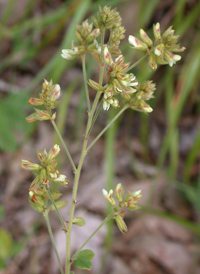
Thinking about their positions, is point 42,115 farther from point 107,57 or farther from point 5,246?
point 5,246

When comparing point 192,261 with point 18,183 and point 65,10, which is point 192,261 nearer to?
point 18,183

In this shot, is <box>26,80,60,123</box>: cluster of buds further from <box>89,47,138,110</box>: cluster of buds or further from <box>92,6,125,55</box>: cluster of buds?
<box>92,6,125,55</box>: cluster of buds

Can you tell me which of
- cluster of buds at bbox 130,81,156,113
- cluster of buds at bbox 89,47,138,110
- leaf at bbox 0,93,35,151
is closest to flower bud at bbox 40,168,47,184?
cluster of buds at bbox 89,47,138,110

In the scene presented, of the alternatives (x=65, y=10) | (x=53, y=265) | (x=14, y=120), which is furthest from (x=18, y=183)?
(x=65, y=10)

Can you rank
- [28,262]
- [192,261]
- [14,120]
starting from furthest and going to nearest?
[14,120] < [28,262] < [192,261]

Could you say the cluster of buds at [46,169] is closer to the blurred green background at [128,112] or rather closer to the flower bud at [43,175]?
the flower bud at [43,175]

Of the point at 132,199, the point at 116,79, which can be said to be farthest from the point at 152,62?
the point at 132,199
